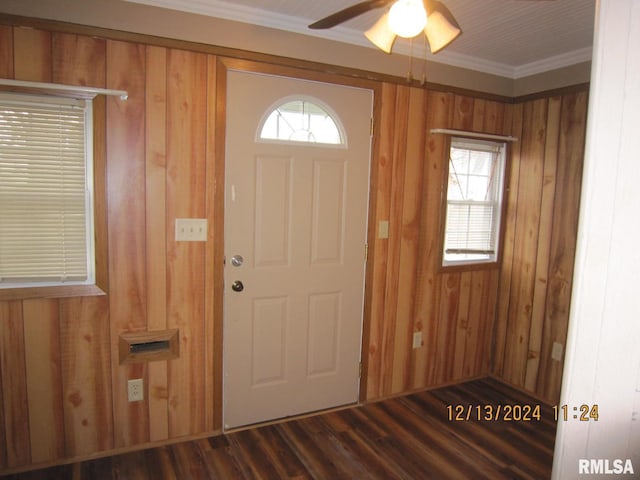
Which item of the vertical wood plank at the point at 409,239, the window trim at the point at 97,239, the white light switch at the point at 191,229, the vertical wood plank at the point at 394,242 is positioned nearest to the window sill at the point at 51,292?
the window trim at the point at 97,239

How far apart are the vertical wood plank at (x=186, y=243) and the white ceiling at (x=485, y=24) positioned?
386 millimetres

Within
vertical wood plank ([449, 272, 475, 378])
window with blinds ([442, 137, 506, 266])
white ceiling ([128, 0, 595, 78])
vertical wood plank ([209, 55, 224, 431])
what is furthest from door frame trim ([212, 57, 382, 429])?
vertical wood plank ([449, 272, 475, 378])

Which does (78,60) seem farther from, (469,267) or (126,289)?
(469,267)

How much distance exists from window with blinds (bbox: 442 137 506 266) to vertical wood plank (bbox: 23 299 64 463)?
251 centimetres

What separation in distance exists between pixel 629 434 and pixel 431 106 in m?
2.25

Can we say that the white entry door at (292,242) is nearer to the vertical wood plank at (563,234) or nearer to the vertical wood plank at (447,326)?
the vertical wood plank at (447,326)

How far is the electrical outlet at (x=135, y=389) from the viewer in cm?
227

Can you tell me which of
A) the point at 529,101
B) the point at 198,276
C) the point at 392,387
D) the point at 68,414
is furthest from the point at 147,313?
the point at 529,101

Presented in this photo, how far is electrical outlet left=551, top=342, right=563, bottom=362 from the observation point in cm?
290

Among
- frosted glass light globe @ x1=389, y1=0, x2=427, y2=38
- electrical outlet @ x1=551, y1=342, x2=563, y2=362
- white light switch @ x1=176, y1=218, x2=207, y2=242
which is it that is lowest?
electrical outlet @ x1=551, y1=342, x2=563, y2=362

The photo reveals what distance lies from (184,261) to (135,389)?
744mm

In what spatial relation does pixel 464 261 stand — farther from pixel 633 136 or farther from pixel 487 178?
pixel 633 136

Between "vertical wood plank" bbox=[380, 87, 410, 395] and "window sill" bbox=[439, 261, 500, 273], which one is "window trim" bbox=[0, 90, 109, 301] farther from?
"window sill" bbox=[439, 261, 500, 273]

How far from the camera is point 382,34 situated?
5.50 ft
